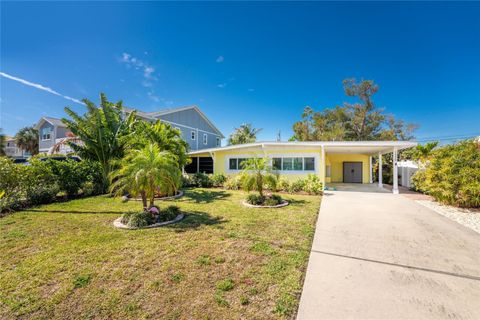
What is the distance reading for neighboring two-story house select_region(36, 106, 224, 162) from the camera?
2083 cm

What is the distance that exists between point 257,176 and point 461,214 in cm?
768

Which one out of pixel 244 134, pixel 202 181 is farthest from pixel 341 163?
pixel 244 134

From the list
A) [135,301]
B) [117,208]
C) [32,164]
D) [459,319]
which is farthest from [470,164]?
[32,164]

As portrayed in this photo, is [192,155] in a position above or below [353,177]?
above

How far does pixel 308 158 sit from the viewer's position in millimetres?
13914

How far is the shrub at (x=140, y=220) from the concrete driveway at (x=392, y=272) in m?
4.48

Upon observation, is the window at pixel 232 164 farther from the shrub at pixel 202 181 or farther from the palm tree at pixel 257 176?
the palm tree at pixel 257 176

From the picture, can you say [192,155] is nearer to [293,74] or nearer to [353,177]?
[293,74]

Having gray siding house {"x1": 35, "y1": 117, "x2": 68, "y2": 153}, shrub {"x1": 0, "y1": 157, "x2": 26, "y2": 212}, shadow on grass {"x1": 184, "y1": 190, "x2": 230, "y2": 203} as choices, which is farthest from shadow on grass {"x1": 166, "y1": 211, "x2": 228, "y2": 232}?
gray siding house {"x1": 35, "y1": 117, "x2": 68, "y2": 153}

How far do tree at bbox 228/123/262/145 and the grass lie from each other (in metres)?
30.8

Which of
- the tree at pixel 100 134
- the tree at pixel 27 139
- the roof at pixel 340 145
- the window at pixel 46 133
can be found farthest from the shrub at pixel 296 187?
the tree at pixel 27 139

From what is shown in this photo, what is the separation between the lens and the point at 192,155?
60.2 ft

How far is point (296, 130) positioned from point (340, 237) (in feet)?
100

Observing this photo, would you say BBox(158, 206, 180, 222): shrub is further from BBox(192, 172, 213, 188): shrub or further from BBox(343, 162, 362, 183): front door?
BBox(343, 162, 362, 183): front door
